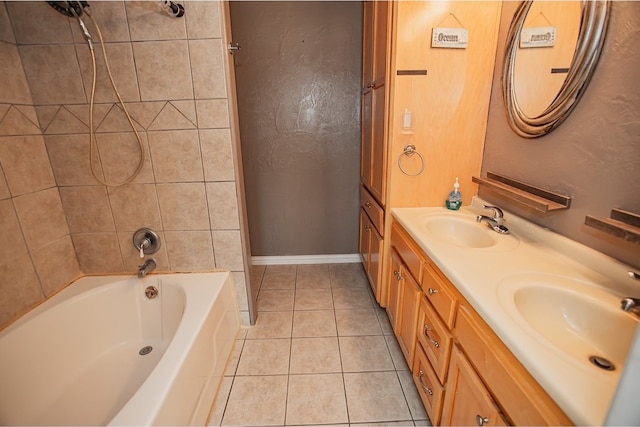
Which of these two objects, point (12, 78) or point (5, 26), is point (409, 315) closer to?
point (12, 78)

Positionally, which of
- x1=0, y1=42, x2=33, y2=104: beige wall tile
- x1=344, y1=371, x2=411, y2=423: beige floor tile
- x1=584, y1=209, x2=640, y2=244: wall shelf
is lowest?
x1=344, y1=371, x2=411, y2=423: beige floor tile

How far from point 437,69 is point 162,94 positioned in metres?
1.43

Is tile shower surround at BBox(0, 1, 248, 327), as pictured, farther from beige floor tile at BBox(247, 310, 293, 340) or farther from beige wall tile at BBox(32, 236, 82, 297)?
beige floor tile at BBox(247, 310, 293, 340)

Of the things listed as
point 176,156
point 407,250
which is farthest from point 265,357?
point 176,156

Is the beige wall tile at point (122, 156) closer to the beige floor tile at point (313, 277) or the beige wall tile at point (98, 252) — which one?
the beige wall tile at point (98, 252)

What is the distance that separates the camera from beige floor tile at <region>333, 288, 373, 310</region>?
6.94 feet

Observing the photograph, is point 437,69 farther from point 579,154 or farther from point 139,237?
point 139,237

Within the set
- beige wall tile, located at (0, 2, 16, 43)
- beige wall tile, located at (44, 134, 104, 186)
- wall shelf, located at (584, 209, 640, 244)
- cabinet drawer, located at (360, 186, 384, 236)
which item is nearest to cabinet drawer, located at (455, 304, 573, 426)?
wall shelf, located at (584, 209, 640, 244)

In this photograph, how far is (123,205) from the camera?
1631mm

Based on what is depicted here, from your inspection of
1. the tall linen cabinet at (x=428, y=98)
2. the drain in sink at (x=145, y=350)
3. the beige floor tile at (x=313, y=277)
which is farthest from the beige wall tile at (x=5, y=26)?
the beige floor tile at (x=313, y=277)

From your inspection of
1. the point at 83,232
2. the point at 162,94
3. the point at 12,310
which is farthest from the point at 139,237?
the point at 162,94

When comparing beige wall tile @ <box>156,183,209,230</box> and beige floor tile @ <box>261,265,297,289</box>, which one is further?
beige floor tile @ <box>261,265,297,289</box>

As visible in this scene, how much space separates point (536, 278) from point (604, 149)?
0.48 metres

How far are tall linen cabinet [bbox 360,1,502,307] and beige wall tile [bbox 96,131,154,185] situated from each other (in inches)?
52.6
